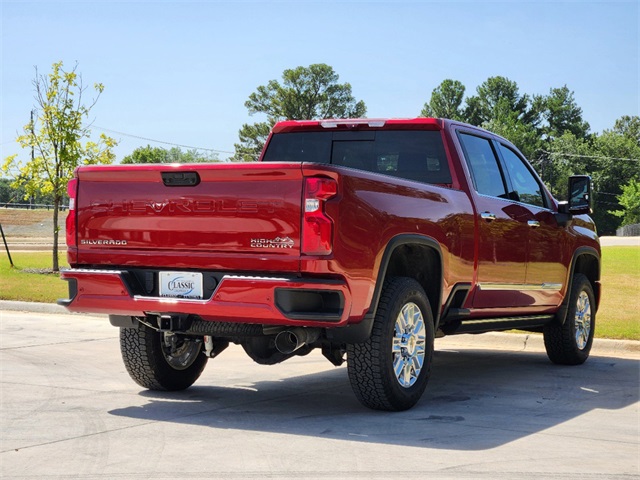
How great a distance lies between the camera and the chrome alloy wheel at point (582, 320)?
32.9 ft

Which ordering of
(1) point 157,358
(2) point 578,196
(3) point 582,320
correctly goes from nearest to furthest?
1. (1) point 157,358
2. (2) point 578,196
3. (3) point 582,320

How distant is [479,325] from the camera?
834 centimetres

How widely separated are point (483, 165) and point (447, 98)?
12511 centimetres

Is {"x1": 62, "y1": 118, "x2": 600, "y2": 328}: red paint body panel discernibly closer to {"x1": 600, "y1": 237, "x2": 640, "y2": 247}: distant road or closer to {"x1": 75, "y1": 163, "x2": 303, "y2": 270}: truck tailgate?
{"x1": 75, "y1": 163, "x2": 303, "y2": 270}: truck tailgate

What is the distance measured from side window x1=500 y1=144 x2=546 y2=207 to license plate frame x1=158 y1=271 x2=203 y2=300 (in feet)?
11.8

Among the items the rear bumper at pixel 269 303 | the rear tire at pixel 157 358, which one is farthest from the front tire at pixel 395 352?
the rear tire at pixel 157 358

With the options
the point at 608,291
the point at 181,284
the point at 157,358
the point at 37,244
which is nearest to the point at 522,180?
the point at 157,358

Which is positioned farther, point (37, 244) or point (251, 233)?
point (37, 244)

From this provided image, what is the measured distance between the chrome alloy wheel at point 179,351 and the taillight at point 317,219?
189 cm

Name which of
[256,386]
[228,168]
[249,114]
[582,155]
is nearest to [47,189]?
[256,386]

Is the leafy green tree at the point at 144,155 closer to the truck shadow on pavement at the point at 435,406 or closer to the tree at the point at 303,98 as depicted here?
the tree at the point at 303,98

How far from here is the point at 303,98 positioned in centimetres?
10194

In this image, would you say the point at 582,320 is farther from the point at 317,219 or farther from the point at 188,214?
the point at 188,214

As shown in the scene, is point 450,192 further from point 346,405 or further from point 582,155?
point 582,155
